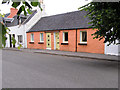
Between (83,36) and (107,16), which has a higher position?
(107,16)

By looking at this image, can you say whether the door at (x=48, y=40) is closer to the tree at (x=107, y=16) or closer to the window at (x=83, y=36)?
the window at (x=83, y=36)

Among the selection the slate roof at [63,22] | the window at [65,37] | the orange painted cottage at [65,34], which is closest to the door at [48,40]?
the orange painted cottage at [65,34]

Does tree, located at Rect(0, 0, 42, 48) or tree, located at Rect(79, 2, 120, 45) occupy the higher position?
tree, located at Rect(79, 2, 120, 45)

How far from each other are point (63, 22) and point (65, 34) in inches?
86.1

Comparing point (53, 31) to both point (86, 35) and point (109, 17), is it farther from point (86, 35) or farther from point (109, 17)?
point (109, 17)

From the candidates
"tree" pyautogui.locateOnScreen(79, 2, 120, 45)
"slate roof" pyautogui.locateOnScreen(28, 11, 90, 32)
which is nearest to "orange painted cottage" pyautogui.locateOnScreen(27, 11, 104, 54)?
"slate roof" pyautogui.locateOnScreen(28, 11, 90, 32)

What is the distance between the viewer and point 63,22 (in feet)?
63.6

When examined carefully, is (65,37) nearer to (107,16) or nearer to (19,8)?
(107,16)

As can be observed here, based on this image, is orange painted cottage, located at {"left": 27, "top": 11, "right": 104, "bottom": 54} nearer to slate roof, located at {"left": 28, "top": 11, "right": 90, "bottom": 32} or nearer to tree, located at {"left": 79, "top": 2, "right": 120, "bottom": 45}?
slate roof, located at {"left": 28, "top": 11, "right": 90, "bottom": 32}

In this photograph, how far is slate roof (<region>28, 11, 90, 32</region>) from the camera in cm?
1686

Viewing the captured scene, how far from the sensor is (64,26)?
1831 centimetres

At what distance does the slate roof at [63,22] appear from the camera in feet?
55.3

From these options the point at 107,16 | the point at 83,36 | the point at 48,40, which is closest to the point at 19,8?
the point at 107,16

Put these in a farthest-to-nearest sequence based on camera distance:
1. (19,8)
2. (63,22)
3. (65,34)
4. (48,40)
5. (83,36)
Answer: (48,40)
(63,22)
(65,34)
(83,36)
(19,8)
